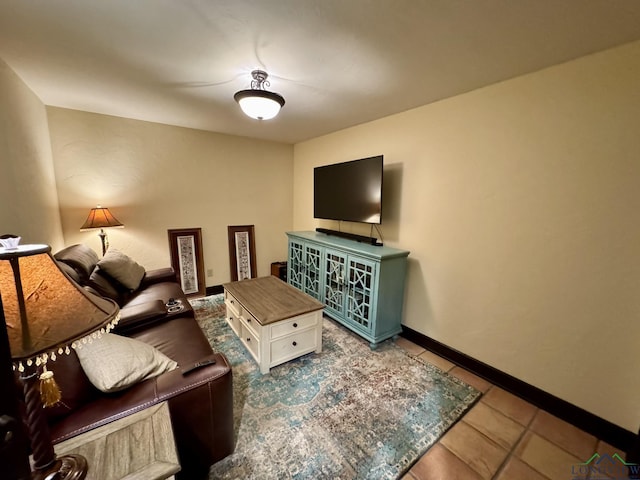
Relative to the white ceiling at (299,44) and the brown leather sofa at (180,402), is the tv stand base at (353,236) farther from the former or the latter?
the brown leather sofa at (180,402)

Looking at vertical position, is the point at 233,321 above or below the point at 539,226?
below

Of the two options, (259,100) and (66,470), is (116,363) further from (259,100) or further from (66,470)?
(259,100)

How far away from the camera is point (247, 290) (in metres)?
2.56

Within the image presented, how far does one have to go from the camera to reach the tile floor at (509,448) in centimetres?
136

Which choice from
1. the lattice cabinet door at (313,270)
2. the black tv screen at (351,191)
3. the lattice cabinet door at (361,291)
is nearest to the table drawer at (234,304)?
the lattice cabinet door at (313,270)

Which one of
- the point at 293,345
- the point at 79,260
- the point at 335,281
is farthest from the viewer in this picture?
the point at 335,281

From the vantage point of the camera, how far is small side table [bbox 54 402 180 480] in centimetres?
77

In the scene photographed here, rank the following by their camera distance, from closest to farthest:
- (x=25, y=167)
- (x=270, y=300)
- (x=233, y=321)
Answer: (x=25, y=167)
(x=270, y=300)
(x=233, y=321)

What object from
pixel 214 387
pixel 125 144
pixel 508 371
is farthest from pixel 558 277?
pixel 125 144

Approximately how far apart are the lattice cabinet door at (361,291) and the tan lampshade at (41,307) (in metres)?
1.98

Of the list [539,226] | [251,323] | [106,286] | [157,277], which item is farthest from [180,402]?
[539,226]

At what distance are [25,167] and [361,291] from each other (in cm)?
294

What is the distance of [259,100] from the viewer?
5.74ft

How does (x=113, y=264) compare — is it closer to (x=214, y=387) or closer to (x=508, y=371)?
(x=214, y=387)
